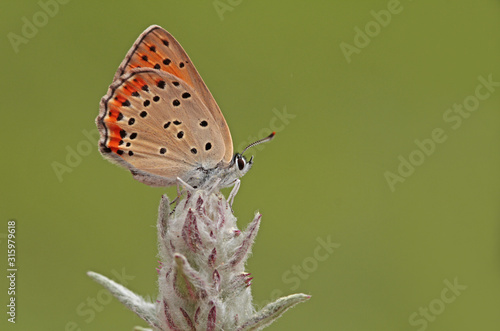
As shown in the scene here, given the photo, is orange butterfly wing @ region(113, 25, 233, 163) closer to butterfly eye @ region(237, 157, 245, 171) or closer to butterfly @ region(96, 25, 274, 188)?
butterfly @ region(96, 25, 274, 188)

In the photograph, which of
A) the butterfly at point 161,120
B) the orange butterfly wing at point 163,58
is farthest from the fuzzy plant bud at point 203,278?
the orange butterfly wing at point 163,58

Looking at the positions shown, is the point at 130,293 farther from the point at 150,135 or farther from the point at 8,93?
the point at 8,93

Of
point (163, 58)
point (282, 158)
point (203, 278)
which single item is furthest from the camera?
point (282, 158)

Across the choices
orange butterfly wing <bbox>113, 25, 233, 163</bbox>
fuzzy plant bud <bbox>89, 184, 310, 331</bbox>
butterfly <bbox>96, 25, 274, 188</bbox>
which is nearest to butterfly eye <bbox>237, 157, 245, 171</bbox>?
butterfly <bbox>96, 25, 274, 188</bbox>

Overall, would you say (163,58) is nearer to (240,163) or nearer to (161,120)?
(161,120)

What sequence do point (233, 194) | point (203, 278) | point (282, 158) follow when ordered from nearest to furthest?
1. point (203, 278)
2. point (233, 194)
3. point (282, 158)

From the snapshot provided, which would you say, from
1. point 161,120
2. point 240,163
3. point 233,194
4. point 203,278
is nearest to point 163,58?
point 161,120

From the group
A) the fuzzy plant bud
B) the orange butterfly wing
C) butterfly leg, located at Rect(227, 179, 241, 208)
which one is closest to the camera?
the fuzzy plant bud
